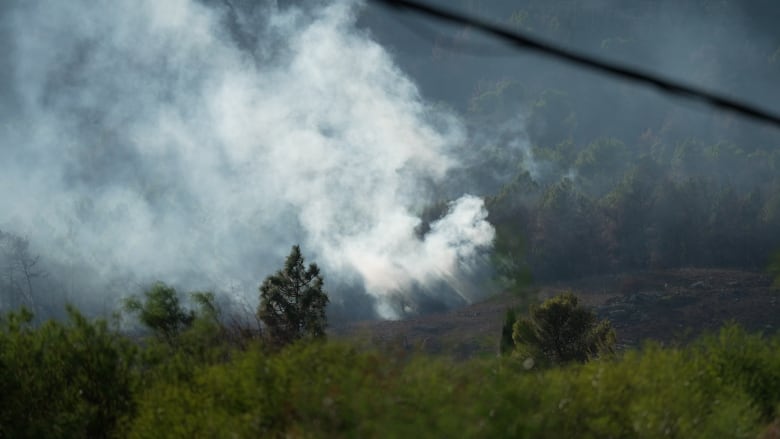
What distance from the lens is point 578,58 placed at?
573 cm

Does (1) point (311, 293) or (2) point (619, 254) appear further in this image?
(2) point (619, 254)

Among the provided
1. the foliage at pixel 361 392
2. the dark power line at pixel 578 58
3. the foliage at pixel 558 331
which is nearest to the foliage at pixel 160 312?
the foliage at pixel 361 392

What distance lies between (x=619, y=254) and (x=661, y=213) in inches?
685

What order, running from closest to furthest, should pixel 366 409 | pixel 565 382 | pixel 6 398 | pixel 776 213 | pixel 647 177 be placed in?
pixel 366 409 → pixel 565 382 → pixel 6 398 → pixel 776 213 → pixel 647 177

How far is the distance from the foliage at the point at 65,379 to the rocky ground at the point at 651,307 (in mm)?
112315

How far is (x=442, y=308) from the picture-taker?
197000 mm

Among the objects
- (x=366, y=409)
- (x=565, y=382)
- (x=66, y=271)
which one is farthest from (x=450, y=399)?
(x=66, y=271)

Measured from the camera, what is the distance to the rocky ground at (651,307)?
143250 mm

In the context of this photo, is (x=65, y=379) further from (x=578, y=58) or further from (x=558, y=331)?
(x=558, y=331)

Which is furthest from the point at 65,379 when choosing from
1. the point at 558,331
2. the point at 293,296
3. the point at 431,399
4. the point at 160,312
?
the point at 558,331

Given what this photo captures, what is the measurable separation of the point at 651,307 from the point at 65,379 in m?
153

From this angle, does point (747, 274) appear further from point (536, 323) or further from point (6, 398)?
point (6, 398)

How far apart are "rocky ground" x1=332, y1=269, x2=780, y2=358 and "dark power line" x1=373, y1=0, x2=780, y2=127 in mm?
120702

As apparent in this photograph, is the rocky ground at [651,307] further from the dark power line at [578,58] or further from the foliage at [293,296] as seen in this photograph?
the dark power line at [578,58]
